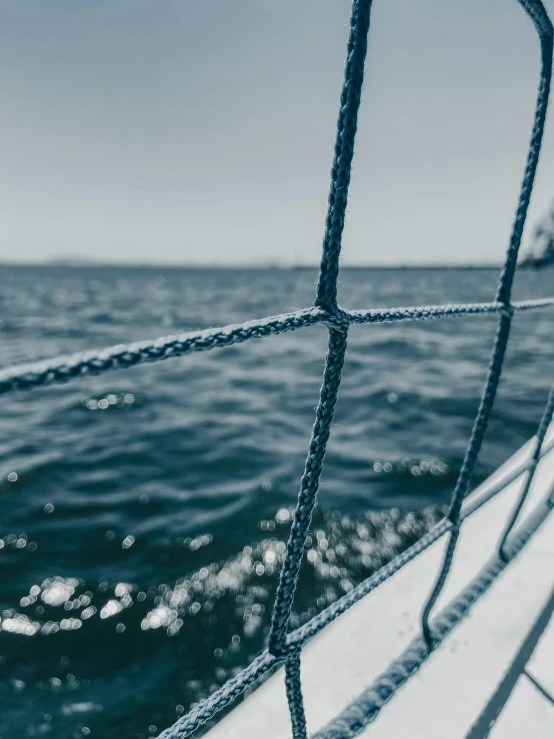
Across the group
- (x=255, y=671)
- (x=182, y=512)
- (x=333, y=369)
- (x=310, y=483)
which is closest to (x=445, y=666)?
(x=255, y=671)

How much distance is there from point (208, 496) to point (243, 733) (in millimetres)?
3187

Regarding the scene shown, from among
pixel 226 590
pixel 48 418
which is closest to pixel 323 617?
pixel 226 590

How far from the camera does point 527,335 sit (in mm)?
11703

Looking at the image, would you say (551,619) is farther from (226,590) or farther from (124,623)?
(124,623)

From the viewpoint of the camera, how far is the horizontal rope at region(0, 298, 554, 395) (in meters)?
0.45

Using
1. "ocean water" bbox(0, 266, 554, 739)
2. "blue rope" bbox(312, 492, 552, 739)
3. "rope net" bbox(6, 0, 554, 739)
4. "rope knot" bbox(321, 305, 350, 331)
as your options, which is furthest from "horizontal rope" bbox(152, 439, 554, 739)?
"ocean water" bbox(0, 266, 554, 739)

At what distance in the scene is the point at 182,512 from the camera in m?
3.88

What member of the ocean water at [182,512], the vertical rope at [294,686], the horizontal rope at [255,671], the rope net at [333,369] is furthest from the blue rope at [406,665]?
the ocean water at [182,512]

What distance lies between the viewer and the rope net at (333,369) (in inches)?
22.0

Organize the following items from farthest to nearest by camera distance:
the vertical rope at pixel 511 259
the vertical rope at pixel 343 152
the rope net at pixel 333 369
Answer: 1. the vertical rope at pixel 511 259
2. the vertical rope at pixel 343 152
3. the rope net at pixel 333 369

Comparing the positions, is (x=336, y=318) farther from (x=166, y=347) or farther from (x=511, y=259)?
(x=511, y=259)

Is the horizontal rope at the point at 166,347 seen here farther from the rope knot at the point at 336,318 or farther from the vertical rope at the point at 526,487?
the vertical rope at the point at 526,487

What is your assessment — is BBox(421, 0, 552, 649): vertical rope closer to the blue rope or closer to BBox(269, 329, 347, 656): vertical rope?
the blue rope

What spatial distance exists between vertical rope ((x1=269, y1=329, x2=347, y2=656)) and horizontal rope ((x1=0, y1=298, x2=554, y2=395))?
0.06 metres
